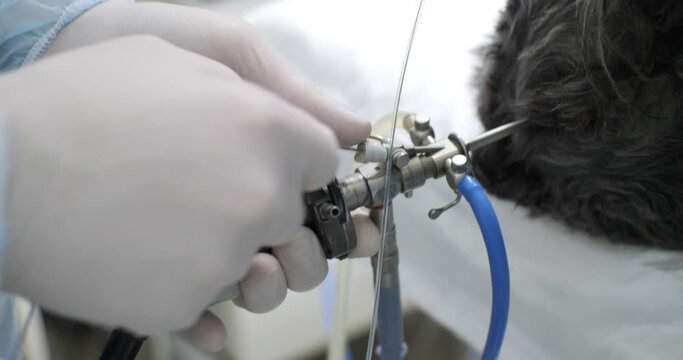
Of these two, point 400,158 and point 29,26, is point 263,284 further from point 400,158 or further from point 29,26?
point 29,26

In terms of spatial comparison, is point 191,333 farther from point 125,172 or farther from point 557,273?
point 557,273

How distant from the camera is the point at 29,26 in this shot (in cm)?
69

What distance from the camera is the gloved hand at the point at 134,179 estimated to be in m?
0.40

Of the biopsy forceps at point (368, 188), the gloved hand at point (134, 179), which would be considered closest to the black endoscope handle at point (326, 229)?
the biopsy forceps at point (368, 188)

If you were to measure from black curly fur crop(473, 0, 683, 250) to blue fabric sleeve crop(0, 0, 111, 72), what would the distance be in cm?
45

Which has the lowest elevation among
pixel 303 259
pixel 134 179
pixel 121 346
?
pixel 121 346

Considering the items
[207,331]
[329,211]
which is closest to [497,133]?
[329,211]

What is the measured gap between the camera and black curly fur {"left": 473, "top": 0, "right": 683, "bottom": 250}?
1.99 feet

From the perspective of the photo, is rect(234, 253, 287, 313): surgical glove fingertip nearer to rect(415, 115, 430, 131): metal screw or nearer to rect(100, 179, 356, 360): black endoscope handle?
rect(100, 179, 356, 360): black endoscope handle

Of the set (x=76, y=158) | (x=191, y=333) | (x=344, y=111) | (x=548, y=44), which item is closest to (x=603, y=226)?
(x=548, y=44)

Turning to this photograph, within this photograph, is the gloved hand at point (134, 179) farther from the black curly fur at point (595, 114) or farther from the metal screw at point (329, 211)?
the black curly fur at point (595, 114)

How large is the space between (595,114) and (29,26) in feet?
1.79

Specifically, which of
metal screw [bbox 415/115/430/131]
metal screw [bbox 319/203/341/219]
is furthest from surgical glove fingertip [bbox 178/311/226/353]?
metal screw [bbox 415/115/430/131]

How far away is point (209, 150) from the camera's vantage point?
0.40 meters
